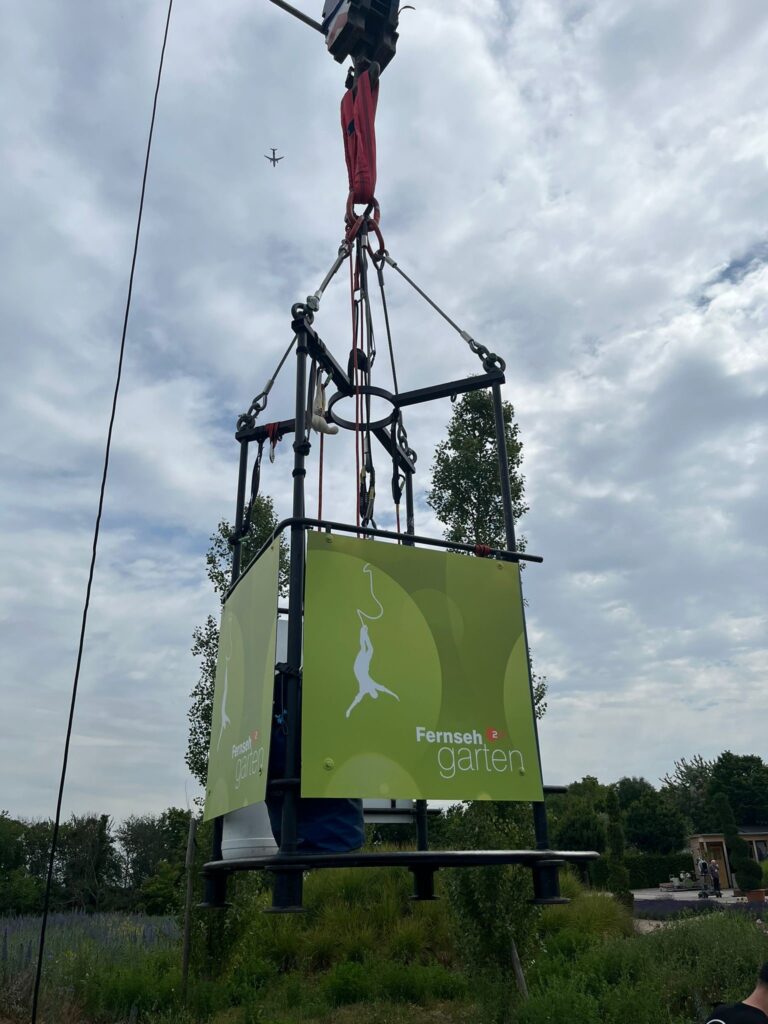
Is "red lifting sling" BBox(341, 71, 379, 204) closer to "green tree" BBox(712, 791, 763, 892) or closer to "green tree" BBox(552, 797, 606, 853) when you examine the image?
"green tree" BBox(552, 797, 606, 853)

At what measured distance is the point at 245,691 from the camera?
4273 mm

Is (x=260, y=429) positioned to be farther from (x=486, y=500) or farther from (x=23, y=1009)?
(x=486, y=500)

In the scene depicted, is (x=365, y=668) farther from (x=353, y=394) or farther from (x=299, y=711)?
(x=353, y=394)

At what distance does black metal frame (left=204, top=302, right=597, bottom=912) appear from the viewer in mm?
3268

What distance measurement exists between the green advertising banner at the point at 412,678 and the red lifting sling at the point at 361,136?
2.57 meters

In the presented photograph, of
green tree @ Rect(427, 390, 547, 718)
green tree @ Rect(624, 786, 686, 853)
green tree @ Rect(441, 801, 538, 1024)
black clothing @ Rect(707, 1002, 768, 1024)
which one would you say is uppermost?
green tree @ Rect(427, 390, 547, 718)

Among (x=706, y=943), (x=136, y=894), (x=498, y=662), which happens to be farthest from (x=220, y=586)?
(x=136, y=894)

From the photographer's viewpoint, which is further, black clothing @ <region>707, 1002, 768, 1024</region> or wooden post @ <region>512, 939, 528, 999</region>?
wooden post @ <region>512, 939, 528, 999</region>

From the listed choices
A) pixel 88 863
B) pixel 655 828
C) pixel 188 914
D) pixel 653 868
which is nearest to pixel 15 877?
pixel 88 863

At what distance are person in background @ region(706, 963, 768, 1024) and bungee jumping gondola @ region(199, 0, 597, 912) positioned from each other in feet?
8.10

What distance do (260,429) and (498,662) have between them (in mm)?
2335

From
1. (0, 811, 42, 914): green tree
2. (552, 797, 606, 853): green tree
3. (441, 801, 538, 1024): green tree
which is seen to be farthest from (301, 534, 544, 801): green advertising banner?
(552, 797, 606, 853): green tree

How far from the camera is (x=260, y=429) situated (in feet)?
18.0

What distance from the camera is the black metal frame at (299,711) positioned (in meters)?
3.27
